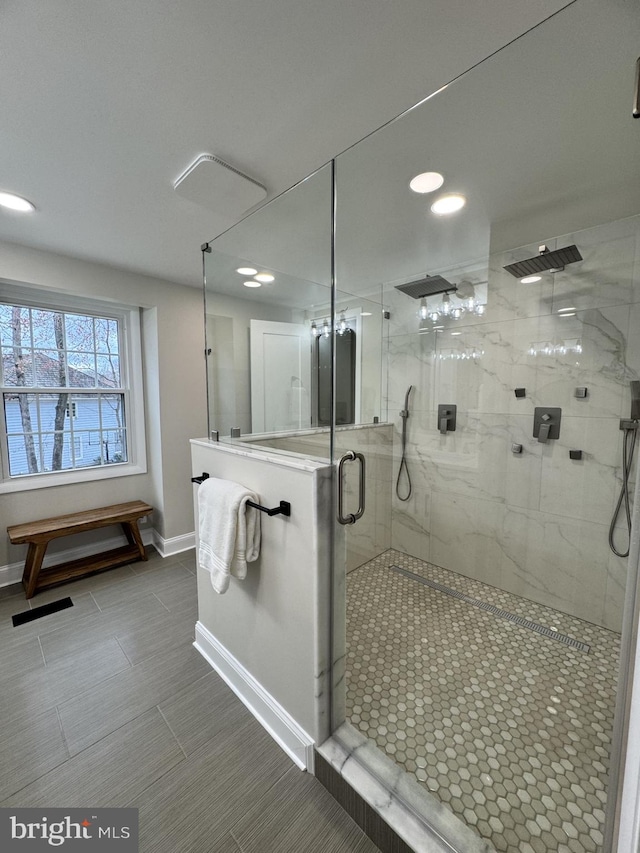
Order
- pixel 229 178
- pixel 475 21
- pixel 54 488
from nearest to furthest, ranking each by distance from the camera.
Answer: pixel 475 21, pixel 229 178, pixel 54 488

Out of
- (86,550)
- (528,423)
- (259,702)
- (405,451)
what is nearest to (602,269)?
(528,423)

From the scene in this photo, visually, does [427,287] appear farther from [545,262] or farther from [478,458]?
[478,458]

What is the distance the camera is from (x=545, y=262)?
1953mm

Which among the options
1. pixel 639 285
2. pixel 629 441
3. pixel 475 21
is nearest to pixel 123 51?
pixel 475 21

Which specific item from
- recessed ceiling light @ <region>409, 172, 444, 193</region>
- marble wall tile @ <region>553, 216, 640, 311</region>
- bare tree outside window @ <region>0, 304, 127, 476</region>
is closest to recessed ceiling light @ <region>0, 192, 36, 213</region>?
bare tree outside window @ <region>0, 304, 127, 476</region>

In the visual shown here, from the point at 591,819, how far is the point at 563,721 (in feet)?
1.15

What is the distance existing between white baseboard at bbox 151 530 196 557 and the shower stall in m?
1.55

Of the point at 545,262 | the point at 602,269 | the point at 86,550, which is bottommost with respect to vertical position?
the point at 86,550

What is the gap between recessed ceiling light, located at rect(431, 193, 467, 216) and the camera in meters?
1.62

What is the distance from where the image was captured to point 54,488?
267cm

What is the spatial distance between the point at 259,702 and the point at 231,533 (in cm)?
82

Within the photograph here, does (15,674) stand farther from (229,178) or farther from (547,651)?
(547,651)

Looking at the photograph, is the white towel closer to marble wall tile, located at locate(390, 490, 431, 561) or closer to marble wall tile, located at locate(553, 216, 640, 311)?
marble wall tile, located at locate(390, 490, 431, 561)
